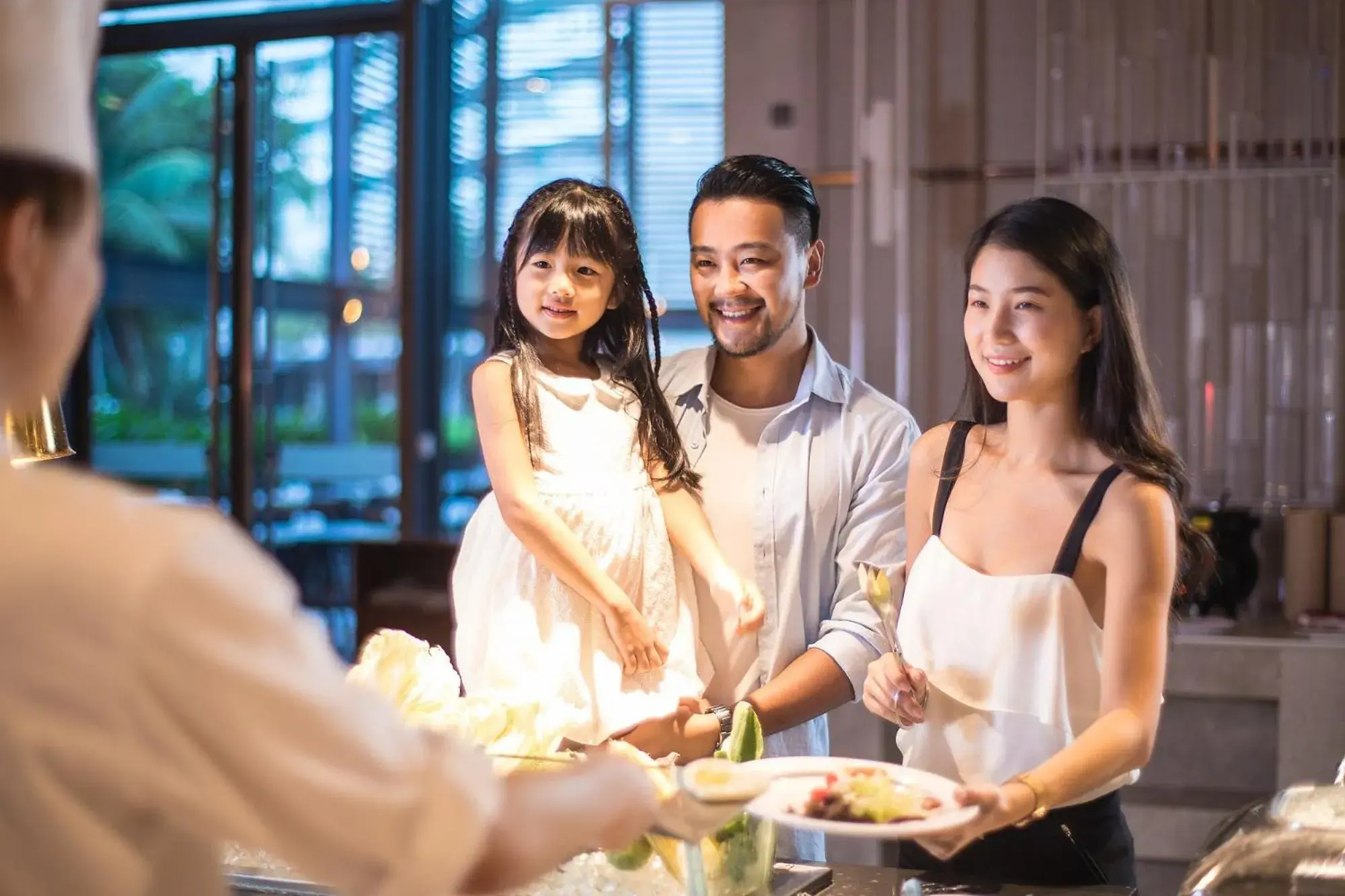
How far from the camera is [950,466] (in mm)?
2037

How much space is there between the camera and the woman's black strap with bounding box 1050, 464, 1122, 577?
182cm

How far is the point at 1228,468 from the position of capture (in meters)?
4.14

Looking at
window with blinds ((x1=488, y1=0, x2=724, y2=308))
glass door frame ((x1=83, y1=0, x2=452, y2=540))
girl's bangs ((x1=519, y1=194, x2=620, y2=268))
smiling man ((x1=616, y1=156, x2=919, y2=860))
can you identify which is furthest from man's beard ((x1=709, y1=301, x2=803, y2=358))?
glass door frame ((x1=83, y1=0, x2=452, y2=540))

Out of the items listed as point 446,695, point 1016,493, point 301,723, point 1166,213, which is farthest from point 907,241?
point 301,723

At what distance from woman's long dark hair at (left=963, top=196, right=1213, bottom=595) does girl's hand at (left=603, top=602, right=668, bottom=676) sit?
0.71 metres

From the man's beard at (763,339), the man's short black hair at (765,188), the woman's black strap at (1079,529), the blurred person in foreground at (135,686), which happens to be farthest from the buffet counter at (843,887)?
the man's short black hair at (765,188)

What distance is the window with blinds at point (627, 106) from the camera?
5.45 m

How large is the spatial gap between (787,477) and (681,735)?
50 cm

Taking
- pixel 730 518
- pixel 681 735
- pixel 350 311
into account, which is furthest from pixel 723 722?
pixel 350 311

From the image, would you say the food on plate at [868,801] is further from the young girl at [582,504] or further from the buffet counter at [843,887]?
the young girl at [582,504]

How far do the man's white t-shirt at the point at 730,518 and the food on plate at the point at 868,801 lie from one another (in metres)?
0.80

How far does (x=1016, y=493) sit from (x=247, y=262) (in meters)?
4.59

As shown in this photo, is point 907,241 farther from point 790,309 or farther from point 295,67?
point 295,67

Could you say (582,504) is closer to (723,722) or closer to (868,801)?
(723,722)
